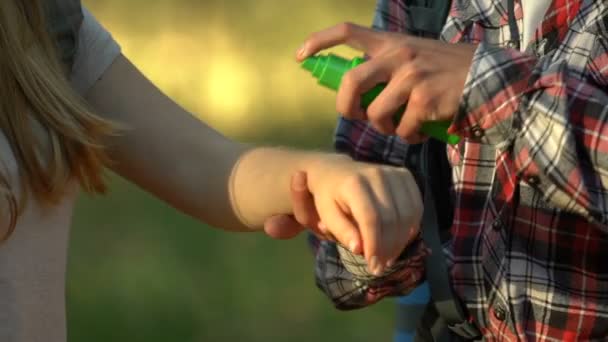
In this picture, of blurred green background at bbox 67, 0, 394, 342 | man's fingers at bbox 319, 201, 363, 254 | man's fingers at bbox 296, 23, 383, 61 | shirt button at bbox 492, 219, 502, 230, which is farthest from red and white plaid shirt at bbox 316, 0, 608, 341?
blurred green background at bbox 67, 0, 394, 342

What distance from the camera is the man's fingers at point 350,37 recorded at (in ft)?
3.98

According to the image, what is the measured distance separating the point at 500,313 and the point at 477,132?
28cm

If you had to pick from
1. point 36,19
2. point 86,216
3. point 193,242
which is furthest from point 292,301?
point 36,19

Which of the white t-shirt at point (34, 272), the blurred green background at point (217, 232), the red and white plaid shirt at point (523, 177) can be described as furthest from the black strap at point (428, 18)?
the blurred green background at point (217, 232)

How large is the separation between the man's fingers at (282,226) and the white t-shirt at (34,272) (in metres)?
0.28

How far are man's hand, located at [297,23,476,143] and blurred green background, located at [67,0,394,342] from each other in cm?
220

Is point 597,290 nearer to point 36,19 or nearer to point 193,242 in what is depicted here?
point 36,19

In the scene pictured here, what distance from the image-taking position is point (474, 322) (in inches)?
57.4

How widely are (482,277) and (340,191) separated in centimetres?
46

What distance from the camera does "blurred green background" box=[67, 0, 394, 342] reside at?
344cm

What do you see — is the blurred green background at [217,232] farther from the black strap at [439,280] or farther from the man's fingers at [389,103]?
the man's fingers at [389,103]

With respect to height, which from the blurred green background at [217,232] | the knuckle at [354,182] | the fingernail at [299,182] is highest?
the knuckle at [354,182]

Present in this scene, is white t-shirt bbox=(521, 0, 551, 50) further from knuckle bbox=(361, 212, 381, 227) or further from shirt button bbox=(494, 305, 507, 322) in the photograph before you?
knuckle bbox=(361, 212, 381, 227)

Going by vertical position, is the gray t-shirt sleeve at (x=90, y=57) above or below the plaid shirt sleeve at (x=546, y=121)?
above
